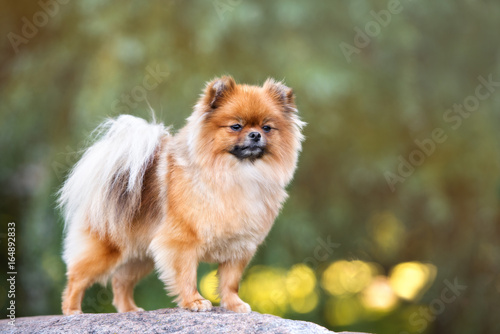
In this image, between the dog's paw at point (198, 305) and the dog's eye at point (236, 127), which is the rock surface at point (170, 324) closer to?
the dog's paw at point (198, 305)

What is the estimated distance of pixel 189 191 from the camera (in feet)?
12.6

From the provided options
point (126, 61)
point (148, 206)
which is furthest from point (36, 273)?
point (148, 206)

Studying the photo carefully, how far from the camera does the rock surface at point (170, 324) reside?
11.5 ft

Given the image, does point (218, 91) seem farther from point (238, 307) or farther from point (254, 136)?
point (238, 307)

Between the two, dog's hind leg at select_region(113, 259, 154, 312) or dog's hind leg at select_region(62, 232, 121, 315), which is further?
dog's hind leg at select_region(113, 259, 154, 312)

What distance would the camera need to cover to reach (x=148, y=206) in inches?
160

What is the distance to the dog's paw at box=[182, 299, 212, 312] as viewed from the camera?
377 cm

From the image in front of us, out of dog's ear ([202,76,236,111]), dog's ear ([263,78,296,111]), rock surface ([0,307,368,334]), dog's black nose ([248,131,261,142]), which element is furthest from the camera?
dog's ear ([263,78,296,111])

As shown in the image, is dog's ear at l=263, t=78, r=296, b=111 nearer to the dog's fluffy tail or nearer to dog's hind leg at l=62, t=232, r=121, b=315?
the dog's fluffy tail

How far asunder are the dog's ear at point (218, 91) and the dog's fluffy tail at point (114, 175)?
524 millimetres

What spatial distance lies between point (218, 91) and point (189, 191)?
2.11 feet

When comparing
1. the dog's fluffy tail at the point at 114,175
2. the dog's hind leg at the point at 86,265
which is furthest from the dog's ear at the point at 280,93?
the dog's hind leg at the point at 86,265

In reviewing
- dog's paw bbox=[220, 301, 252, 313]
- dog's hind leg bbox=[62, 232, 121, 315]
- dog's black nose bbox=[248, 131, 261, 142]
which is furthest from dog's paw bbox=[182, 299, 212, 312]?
dog's black nose bbox=[248, 131, 261, 142]

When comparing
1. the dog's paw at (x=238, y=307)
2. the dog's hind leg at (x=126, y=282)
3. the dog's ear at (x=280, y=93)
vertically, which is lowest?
the dog's hind leg at (x=126, y=282)
